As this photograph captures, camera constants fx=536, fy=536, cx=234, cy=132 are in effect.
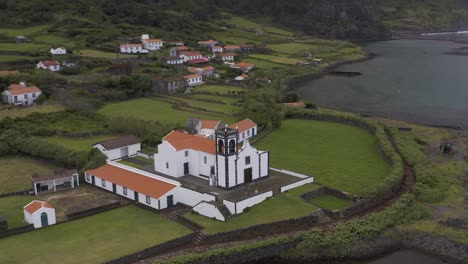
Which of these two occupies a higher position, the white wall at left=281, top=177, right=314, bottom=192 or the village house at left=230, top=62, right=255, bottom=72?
the village house at left=230, top=62, right=255, bottom=72

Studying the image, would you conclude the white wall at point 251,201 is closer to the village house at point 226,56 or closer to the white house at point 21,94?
the white house at point 21,94

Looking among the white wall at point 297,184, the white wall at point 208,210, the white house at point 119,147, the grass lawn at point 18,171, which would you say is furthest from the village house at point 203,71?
the white wall at point 208,210

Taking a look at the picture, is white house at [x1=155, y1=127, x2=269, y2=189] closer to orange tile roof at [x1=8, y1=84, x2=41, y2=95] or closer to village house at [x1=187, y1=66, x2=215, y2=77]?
orange tile roof at [x1=8, y1=84, x2=41, y2=95]

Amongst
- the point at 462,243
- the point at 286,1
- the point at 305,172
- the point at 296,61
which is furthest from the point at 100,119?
the point at 286,1

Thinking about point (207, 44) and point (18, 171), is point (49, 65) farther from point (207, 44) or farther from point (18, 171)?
point (207, 44)

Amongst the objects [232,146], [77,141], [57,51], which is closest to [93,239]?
[232,146]

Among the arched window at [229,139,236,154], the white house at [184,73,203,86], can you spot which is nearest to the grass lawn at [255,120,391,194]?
the arched window at [229,139,236,154]

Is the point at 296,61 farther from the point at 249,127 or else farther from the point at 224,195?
the point at 224,195
